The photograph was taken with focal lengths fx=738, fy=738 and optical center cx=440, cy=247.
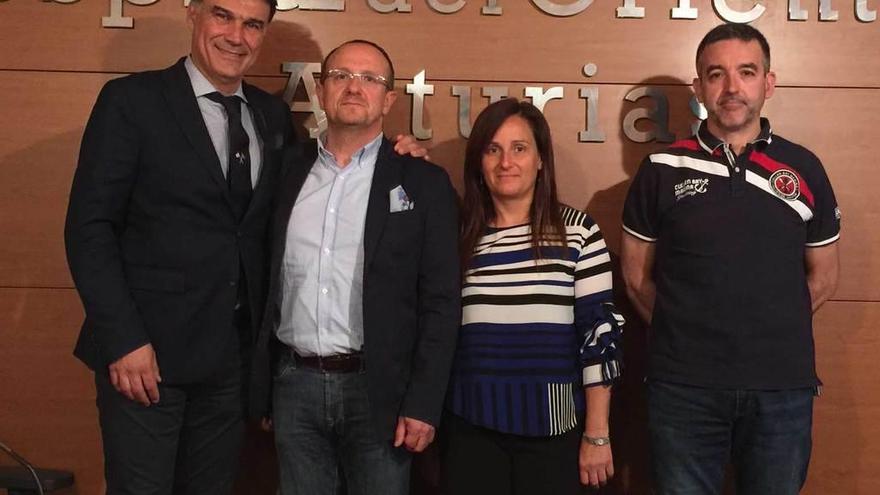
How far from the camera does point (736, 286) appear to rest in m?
1.81

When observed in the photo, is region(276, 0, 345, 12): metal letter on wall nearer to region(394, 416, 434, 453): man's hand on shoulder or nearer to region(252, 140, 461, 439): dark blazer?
region(252, 140, 461, 439): dark blazer

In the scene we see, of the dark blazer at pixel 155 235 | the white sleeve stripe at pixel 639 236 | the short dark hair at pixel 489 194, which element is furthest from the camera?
the white sleeve stripe at pixel 639 236

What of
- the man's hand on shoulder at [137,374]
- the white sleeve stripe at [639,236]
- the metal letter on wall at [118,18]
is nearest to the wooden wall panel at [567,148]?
the metal letter on wall at [118,18]

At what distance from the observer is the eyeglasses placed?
6.14ft

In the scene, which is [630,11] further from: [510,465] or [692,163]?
[510,465]

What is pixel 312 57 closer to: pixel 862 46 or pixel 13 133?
pixel 13 133

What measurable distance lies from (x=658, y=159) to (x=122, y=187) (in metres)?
1.36

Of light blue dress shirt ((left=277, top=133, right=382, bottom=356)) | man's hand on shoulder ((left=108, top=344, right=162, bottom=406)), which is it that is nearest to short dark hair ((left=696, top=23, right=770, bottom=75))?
light blue dress shirt ((left=277, top=133, right=382, bottom=356))

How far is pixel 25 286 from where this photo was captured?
8.02 feet

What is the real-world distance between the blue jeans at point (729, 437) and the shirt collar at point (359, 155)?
94cm

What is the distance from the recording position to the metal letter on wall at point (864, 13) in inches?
92.7

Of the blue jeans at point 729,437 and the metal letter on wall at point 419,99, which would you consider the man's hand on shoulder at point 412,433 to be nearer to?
the blue jeans at point 729,437

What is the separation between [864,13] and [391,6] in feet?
4.97

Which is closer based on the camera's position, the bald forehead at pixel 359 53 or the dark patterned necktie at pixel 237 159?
the dark patterned necktie at pixel 237 159
